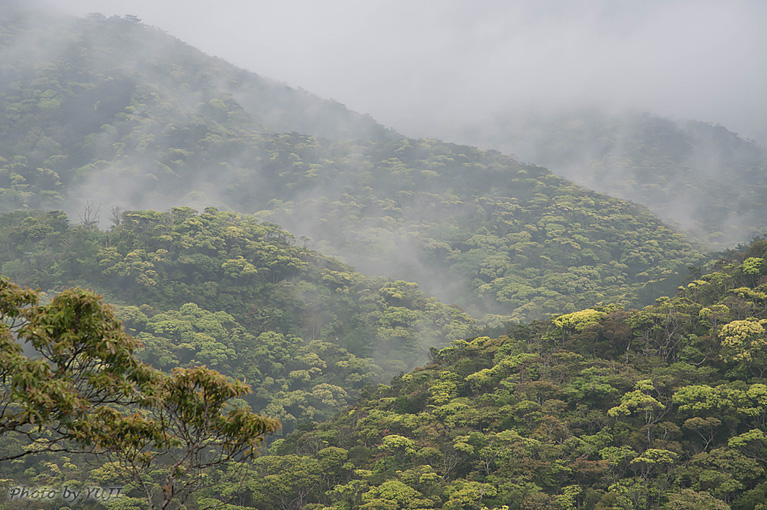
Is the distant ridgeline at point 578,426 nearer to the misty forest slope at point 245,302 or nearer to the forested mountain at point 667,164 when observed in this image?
the misty forest slope at point 245,302

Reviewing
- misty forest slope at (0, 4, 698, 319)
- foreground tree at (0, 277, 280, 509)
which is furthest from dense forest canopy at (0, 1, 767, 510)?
misty forest slope at (0, 4, 698, 319)

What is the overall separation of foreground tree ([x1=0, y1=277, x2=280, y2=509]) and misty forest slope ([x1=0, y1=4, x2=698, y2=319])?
51834 mm

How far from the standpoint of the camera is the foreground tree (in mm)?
6582

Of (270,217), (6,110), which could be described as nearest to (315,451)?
(270,217)

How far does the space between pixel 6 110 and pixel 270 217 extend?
166 feet

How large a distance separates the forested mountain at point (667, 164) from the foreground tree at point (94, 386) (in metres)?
94.1

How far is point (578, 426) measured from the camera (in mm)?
24531

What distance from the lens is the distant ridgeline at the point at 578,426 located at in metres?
20.3

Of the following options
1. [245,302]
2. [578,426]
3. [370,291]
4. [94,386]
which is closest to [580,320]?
[578,426]

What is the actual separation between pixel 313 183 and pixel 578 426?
293 feet

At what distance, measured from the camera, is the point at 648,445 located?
21.9 m

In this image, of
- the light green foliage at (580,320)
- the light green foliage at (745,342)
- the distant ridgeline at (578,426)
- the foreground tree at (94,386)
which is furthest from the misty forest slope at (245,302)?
the foreground tree at (94,386)

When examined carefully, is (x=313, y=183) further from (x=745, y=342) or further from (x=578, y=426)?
(x=745, y=342)

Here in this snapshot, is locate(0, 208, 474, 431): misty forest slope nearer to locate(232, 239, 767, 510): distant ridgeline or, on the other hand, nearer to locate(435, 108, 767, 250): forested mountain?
locate(232, 239, 767, 510): distant ridgeline
